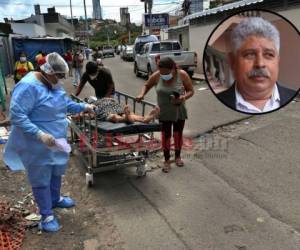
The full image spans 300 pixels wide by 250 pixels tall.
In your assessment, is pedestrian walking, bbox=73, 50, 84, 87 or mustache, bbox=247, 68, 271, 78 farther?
pedestrian walking, bbox=73, 50, 84, 87

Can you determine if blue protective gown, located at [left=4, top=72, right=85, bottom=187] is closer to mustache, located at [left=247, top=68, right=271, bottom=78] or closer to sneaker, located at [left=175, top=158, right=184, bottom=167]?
sneaker, located at [left=175, top=158, right=184, bottom=167]

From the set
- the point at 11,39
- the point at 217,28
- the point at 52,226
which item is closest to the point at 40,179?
the point at 52,226

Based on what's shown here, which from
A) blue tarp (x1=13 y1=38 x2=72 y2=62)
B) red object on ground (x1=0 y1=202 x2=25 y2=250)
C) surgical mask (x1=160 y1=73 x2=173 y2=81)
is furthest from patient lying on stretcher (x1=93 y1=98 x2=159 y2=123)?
blue tarp (x1=13 y1=38 x2=72 y2=62)

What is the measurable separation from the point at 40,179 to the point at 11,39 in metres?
23.8

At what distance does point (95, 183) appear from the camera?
5688mm

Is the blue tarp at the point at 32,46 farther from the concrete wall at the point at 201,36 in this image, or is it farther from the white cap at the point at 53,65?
the white cap at the point at 53,65

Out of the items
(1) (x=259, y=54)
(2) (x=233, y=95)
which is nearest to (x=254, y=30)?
(1) (x=259, y=54)

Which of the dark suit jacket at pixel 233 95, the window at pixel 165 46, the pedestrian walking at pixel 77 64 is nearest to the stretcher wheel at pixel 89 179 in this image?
the dark suit jacket at pixel 233 95

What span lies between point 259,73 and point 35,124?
3.37 meters

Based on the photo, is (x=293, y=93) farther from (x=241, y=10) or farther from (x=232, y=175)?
(x=232, y=175)

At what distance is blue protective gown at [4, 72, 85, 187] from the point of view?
3.90 metres

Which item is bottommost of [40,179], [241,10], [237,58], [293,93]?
[40,179]

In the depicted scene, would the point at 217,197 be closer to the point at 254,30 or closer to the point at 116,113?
the point at 116,113

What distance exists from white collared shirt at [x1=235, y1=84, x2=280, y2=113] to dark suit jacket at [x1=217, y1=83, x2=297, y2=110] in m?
0.01
